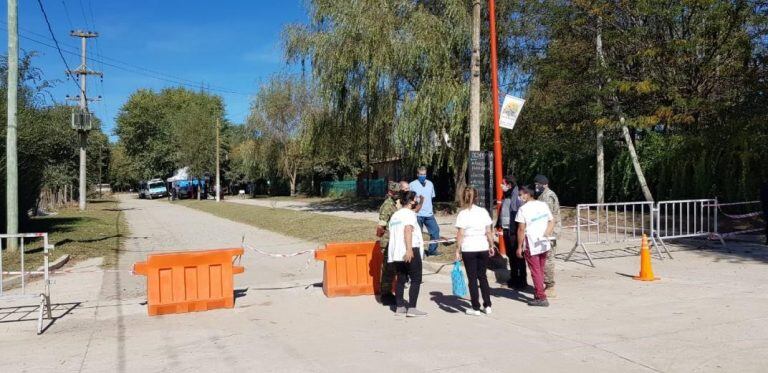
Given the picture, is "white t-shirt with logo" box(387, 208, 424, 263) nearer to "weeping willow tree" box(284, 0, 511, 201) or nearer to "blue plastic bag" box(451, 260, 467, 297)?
"blue plastic bag" box(451, 260, 467, 297)

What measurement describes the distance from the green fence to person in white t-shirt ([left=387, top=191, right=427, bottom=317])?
36.6 m

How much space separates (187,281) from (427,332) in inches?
127

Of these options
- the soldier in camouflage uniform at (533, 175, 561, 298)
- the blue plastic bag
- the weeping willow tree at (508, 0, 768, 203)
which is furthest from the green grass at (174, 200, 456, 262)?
the weeping willow tree at (508, 0, 768, 203)

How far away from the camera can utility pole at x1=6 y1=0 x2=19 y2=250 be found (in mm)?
12945

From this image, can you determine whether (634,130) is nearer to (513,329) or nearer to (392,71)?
(392,71)

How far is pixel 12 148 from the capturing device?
12953 millimetres

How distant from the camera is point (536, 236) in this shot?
7500mm

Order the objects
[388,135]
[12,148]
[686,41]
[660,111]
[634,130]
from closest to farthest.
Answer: [12,148] < [686,41] < [660,111] < [634,130] < [388,135]

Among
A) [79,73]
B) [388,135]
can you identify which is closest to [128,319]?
[388,135]

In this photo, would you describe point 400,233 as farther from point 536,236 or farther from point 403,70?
point 403,70

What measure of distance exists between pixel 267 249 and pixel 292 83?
31.5 meters

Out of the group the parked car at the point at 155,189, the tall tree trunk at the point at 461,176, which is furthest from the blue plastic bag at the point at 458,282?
the parked car at the point at 155,189

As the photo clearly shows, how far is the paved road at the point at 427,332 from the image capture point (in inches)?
211

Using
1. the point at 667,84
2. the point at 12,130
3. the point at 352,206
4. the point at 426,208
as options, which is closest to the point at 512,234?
the point at 426,208
